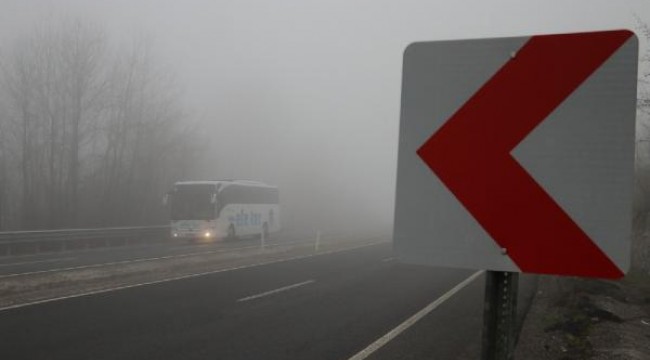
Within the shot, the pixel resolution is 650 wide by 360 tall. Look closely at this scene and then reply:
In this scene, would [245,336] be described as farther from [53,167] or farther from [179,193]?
[53,167]

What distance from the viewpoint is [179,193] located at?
31.4 m

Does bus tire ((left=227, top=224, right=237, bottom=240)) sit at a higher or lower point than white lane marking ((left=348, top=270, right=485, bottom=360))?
lower

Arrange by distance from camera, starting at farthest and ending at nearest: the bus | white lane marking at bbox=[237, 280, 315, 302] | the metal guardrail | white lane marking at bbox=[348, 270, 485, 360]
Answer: the bus < the metal guardrail < white lane marking at bbox=[237, 280, 315, 302] < white lane marking at bbox=[348, 270, 485, 360]

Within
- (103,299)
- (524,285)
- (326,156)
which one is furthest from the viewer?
(326,156)

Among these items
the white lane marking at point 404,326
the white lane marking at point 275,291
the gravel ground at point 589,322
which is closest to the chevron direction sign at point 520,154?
the white lane marking at point 404,326

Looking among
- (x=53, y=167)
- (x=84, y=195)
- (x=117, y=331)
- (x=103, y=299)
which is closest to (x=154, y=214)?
(x=84, y=195)

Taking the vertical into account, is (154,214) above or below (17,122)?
below

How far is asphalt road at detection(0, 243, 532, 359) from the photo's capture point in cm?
768

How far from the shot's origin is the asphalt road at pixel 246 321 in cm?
768

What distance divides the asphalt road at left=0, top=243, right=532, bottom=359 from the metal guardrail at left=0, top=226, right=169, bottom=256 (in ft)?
46.3

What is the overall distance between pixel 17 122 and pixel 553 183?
3890 cm

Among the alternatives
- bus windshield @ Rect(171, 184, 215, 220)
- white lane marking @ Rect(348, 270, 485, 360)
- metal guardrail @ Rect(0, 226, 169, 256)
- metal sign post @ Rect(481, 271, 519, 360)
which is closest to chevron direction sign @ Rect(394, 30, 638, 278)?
metal sign post @ Rect(481, 271, 519, 360)

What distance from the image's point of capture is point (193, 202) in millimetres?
31016

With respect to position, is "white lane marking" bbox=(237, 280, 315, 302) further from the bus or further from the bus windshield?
the bus windshield
